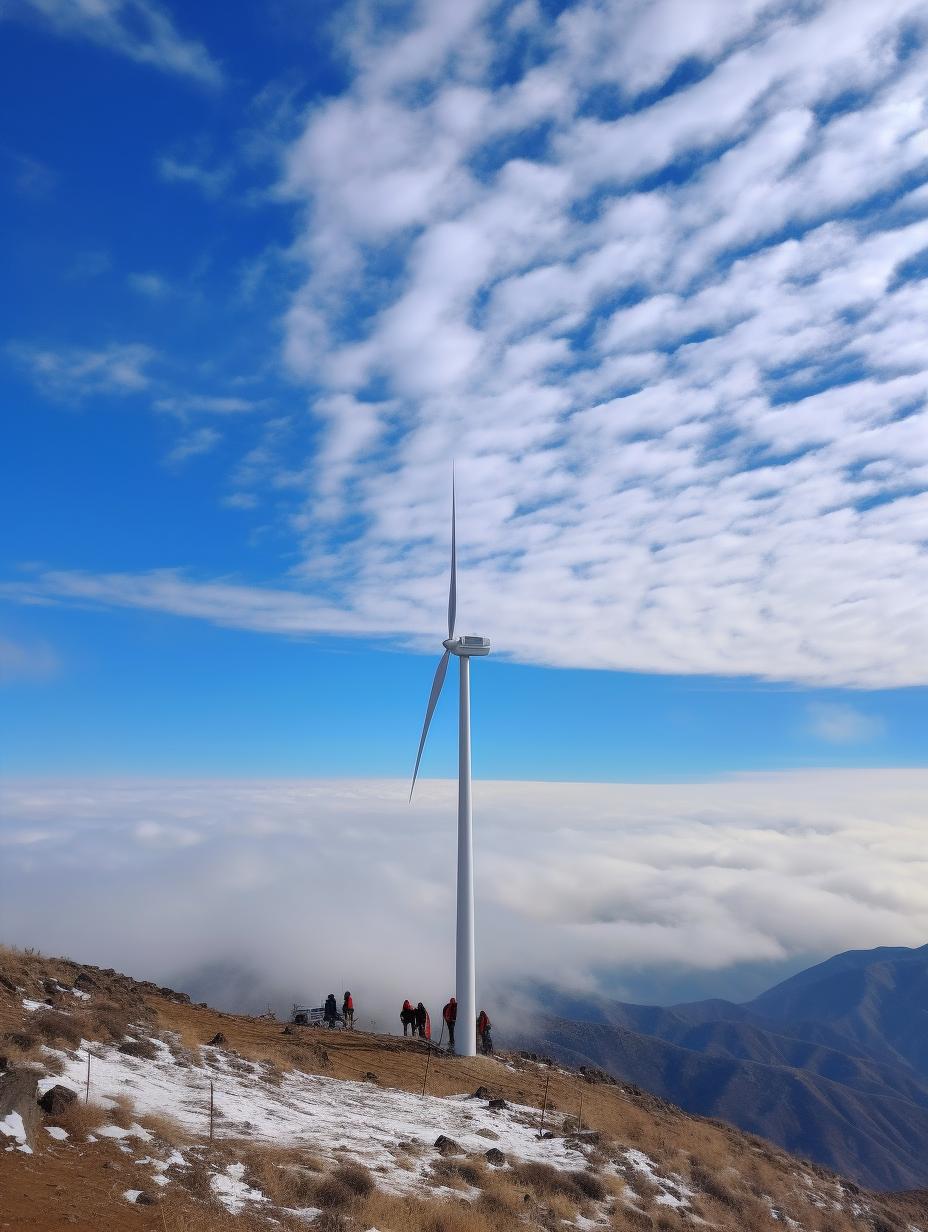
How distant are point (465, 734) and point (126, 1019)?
714 inches

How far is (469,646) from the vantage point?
4016 centimetres

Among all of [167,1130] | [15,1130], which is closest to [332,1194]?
[167,1130]

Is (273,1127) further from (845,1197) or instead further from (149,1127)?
(845,1197)

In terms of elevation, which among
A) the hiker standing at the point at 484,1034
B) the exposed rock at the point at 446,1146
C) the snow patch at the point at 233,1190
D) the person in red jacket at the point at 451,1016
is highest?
the snow patch at the point at 233,1190

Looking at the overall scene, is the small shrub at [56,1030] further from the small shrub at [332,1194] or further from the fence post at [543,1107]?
the fence post at [543,1107]

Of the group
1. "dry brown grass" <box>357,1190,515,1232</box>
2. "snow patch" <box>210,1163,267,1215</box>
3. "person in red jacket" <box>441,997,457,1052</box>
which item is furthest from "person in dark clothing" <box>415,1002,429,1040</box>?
"snow patch" <box>210,1163,267,1215</box>

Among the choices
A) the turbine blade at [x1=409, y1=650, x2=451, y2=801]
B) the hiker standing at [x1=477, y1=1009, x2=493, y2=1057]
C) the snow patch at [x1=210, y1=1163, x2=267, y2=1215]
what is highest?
the turbine blade at [x1=409, y1=650, x2=451, y2=801]

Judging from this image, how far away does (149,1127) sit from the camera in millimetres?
17734

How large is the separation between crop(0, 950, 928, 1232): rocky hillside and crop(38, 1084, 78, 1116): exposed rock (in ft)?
0.13

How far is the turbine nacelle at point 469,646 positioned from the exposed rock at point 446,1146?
2148 cm

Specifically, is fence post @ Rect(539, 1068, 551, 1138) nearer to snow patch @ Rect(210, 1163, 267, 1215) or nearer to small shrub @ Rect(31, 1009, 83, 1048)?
snow patch @ Rect(210, 1163, 267, 1215)

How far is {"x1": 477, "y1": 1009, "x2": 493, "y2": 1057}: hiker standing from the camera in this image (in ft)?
126

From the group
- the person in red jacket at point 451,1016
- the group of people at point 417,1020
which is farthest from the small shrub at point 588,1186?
the group of people at point 417,1020

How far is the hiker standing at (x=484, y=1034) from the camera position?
38.3 metres
